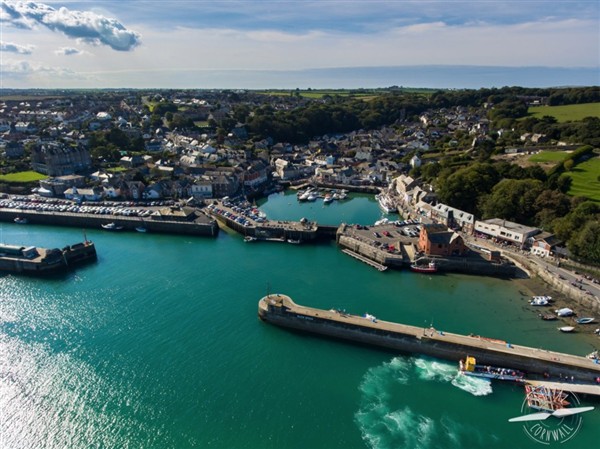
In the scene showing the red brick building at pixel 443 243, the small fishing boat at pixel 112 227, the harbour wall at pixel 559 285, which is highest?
the red brick building at pixel 443 243

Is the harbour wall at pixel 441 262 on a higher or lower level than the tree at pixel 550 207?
lower

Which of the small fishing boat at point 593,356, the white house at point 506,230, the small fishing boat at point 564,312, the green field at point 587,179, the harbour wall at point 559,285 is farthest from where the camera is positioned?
the green field at point 587,179

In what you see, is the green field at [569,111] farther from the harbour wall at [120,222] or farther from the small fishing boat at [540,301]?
the harbour wall at [120,222]

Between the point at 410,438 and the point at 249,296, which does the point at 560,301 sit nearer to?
the point at 410,438

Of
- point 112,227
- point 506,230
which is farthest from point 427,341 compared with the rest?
point 112,227

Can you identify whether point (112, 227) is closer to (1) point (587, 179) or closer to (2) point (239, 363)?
(2) point (239, 363)

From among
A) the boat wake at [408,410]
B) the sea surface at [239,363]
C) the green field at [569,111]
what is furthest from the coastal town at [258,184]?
the green field at [569,111]

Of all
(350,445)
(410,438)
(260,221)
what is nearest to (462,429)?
(410,438)

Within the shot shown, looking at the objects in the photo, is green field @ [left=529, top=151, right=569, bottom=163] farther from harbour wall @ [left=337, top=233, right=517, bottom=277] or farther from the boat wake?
the boat wake
